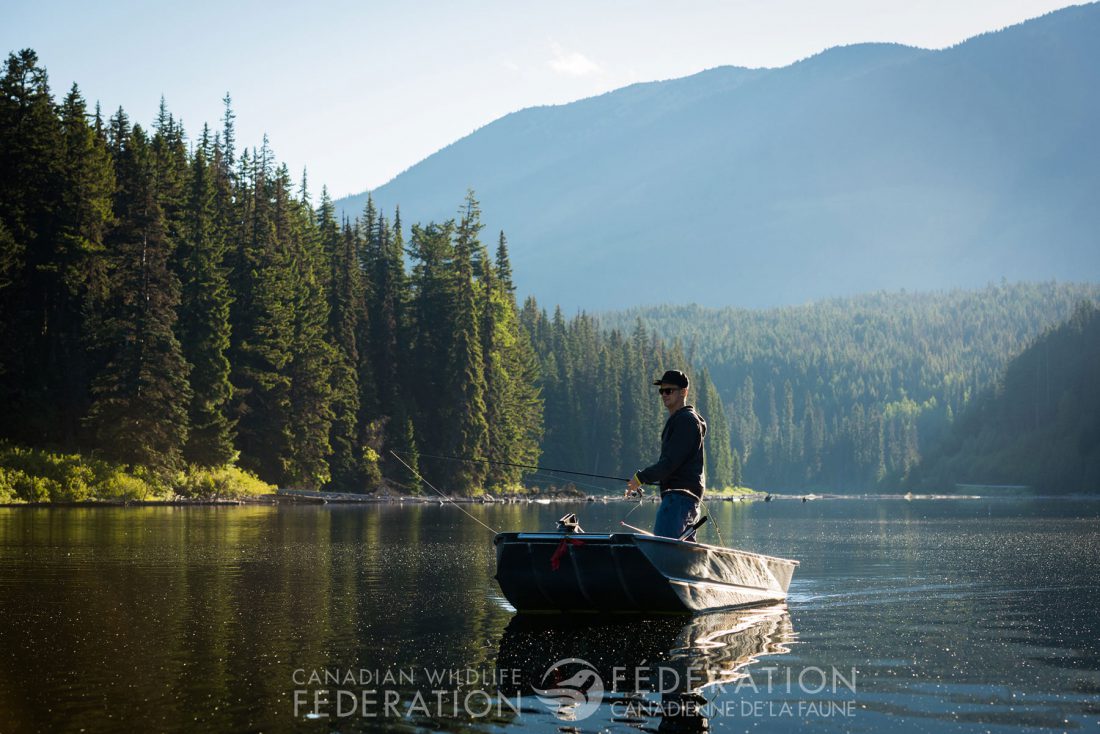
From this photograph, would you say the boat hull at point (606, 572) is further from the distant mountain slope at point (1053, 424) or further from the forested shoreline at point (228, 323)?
the distant mountain slope at point (1053, 424)

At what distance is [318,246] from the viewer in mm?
90688

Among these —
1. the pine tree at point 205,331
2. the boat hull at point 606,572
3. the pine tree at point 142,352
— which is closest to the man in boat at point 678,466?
the boat hull at point 606,572

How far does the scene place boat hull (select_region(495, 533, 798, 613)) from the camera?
61.8 ft

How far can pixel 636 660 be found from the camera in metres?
15.6

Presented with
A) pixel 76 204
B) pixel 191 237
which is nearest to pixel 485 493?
pixel 191 237

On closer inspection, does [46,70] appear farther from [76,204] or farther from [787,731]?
[787,731]

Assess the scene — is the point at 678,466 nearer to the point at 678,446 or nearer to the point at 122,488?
the point at 678,446

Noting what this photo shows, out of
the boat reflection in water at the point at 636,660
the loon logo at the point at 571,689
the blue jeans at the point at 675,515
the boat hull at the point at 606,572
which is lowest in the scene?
the boat reflection in water at the point at 636,660

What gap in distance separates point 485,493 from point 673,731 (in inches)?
3402

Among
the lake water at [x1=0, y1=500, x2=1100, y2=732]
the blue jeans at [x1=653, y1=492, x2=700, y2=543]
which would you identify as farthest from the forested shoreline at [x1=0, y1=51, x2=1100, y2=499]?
the blue jeans at [x1=653, y1=492, x2=700, y2=543]

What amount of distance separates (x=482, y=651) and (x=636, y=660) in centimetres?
204

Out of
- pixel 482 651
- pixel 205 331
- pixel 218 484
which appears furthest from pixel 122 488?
pixel 482 651

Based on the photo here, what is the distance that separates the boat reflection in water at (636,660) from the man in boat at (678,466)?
1.56 m

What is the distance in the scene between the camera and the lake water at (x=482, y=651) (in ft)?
40.3
